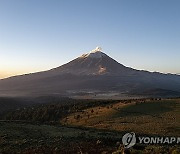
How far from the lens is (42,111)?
3620 inches

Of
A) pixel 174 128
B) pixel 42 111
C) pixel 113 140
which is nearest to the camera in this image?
pixel 113 140

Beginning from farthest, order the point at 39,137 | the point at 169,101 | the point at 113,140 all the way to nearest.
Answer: the point at 169,101 → the point at 39,137 → the point at 113,140

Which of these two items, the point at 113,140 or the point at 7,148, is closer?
the point at 7,148

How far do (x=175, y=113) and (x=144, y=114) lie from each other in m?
5.25

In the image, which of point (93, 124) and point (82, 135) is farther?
point (93, 124)

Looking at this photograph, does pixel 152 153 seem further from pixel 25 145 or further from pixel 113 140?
pixel 25 145

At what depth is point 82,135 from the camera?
32875 millimetres

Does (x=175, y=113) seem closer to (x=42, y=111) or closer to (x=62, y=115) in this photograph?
(x=62, y=115)

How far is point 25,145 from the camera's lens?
1076 inches

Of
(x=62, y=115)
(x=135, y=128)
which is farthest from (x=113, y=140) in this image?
(x=62, y=115)

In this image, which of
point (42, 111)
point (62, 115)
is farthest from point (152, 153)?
point (42, 111)

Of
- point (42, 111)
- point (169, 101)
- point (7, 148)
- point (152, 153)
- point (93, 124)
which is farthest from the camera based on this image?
point (42, 111)

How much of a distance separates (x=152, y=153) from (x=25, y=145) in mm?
11135

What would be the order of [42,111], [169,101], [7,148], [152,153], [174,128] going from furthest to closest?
[42,111] < [169,101] < [174,128] < [7,148] < [152,153]
